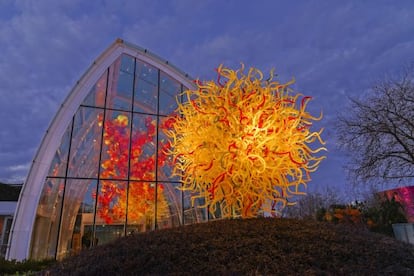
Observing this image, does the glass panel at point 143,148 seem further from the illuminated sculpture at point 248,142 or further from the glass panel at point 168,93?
the illuminated sculpture at point 248,142

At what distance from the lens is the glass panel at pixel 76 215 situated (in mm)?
9562

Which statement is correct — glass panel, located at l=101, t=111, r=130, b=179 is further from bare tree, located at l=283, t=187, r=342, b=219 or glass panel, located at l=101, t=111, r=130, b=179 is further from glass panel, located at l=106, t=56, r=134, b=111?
bare tree, located at l=283, t=187, r=342, b=219

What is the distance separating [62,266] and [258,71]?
483 cm

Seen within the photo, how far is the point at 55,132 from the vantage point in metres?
10.3

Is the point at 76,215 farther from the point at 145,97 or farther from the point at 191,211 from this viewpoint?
the point at 145,97

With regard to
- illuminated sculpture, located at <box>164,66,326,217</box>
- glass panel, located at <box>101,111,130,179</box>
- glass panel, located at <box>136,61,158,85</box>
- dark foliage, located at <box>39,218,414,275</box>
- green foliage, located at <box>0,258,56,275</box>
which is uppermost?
glass panel, located at <box>136,61,158,85</box>

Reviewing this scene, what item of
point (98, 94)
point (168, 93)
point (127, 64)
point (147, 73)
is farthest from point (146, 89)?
point (98, 94)

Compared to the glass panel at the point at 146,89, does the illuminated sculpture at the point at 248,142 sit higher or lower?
lower

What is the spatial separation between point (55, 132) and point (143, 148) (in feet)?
9.84

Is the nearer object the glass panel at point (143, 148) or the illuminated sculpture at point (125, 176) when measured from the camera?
the illuminated sculpture at point (125, 176)

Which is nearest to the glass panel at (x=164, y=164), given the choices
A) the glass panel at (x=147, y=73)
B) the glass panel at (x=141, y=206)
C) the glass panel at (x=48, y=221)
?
the glass panel at (x=141, y=206)

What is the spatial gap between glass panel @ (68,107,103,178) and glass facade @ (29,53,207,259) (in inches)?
1.2

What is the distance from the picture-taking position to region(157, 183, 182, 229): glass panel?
10.8 metres

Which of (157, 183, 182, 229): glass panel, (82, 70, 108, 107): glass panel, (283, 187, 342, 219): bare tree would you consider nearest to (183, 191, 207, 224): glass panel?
(157, 183, 182, 229): glass panel
